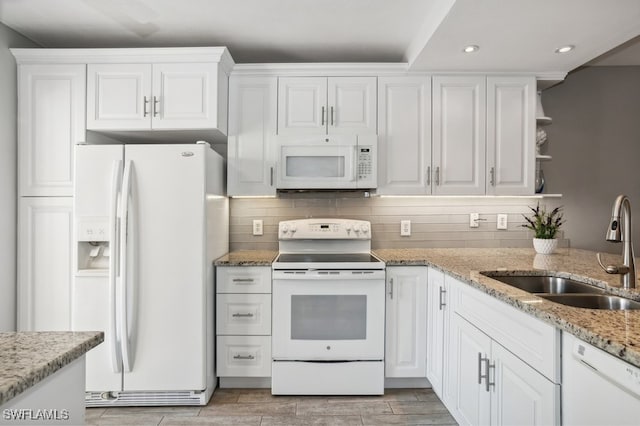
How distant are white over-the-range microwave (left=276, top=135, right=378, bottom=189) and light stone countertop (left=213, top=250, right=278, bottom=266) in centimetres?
53

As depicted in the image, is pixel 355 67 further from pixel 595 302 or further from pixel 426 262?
pixel 595 302

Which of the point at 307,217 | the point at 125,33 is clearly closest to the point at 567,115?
the point at 307,217

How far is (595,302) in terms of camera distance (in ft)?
5.09

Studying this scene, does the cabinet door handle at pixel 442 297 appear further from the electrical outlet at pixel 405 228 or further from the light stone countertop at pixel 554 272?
the electrical outlet at pixel 405 228

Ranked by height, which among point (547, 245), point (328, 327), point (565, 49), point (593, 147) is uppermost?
point (565, 49)

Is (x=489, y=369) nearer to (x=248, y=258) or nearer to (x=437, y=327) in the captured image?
(x=437, y=327)

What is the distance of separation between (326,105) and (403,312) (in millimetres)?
1558

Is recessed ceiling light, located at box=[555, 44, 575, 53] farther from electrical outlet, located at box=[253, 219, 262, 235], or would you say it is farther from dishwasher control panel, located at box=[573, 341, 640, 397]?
electrical outlet, located at box=[253, 219, 262, 235]

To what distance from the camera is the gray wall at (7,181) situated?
2.36 m

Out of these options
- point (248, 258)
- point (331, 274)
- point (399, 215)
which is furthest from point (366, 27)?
point (248, 258)

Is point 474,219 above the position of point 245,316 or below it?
above

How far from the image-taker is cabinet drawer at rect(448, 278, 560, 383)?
1.16 meters

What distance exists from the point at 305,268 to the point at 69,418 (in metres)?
1.66

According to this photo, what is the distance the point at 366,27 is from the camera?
96.8 inches
